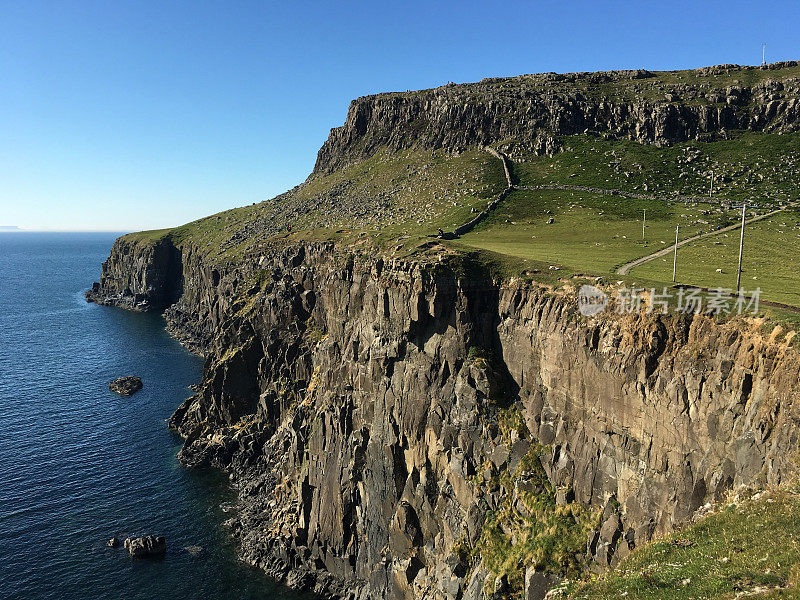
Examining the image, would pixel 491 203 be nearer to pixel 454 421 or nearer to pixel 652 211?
pixel 652 211

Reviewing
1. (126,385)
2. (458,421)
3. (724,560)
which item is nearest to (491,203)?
(458,421)

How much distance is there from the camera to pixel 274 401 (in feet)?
259

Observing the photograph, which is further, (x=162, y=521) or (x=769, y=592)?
(x=162, y=521)

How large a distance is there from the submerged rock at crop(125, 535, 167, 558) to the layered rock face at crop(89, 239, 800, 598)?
29.2 feet

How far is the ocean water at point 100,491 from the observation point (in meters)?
54.9

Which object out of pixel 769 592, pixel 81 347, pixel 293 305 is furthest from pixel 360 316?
pixel 81 347

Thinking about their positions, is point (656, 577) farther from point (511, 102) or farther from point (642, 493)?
point (511, 102)

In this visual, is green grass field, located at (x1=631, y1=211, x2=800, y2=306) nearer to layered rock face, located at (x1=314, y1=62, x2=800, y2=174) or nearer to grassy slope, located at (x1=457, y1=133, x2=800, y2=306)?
grassy slope, located at (x1=457, y1=133, x2=800, y2=306)

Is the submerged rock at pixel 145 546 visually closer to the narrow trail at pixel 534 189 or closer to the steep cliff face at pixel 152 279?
the narrow trail at pixel 534 189

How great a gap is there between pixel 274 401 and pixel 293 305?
16.0m

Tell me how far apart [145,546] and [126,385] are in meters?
56.5

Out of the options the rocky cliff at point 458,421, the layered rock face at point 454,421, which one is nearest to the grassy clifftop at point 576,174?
the rocky cliff at point 458,421

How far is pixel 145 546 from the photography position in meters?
58.1

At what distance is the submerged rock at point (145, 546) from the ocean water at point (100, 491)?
104 centimetres
